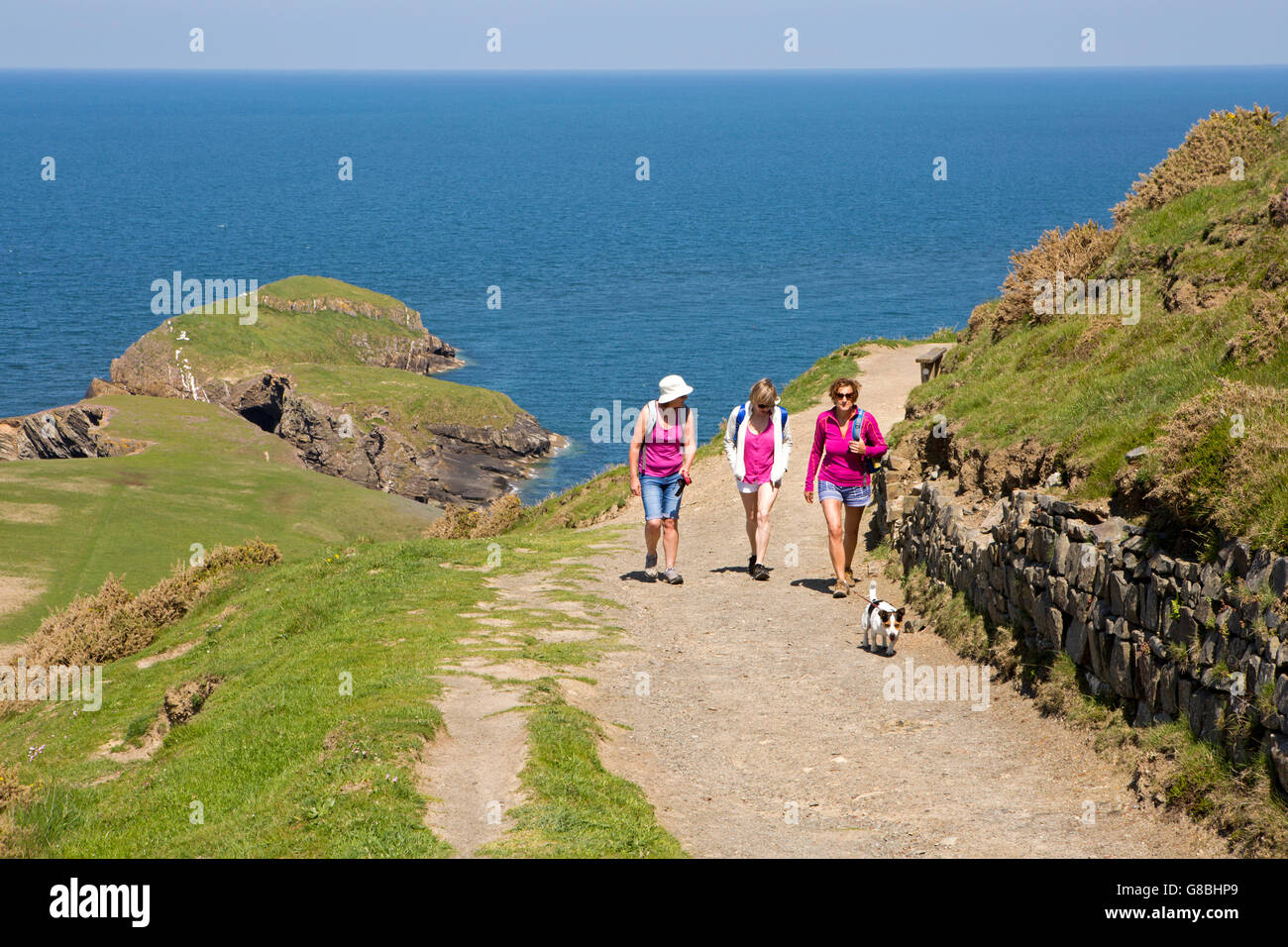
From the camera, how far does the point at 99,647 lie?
21.4m

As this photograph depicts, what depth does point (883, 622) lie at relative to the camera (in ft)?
46.8

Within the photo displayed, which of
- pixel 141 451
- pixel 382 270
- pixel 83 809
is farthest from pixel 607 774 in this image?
pixel 382 270

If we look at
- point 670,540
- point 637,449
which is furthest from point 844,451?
point 670,540

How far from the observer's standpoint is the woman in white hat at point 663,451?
16125 millimetres

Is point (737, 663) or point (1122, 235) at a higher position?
point (1122, 235)

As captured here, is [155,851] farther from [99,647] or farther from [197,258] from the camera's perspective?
[197,258]

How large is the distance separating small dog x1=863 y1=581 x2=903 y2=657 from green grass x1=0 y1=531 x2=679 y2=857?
3744 millimetres

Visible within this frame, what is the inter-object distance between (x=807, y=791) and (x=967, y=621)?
446 centimetres

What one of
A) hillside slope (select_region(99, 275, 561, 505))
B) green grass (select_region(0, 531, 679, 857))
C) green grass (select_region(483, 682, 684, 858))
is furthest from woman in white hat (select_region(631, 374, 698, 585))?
hillside slope (select_region(99, 275, 561, 505))

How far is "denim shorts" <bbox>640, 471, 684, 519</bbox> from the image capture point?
16516 millimetres

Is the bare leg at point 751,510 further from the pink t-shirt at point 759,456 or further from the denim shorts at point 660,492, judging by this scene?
the denim shorts at point 660,492

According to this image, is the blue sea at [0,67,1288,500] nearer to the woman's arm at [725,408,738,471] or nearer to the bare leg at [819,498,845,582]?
the woman's arm at [725,408,738,471]

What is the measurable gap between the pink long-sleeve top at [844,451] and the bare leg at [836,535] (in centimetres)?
32

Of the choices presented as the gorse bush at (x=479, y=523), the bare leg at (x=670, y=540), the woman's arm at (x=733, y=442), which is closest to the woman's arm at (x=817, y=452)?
the woman's arm at (x=733, y=442)
